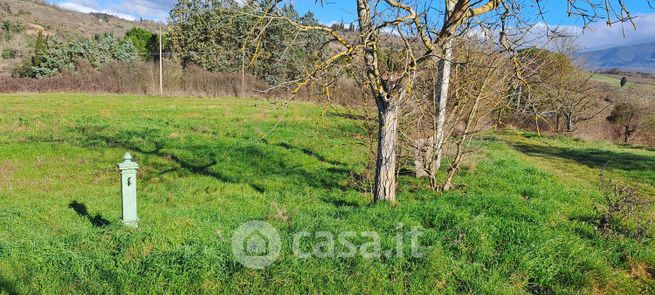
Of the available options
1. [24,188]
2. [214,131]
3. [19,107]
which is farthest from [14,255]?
[19,107]

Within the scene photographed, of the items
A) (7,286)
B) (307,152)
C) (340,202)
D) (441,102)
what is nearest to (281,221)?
(340,202)

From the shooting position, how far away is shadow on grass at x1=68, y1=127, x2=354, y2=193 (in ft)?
29.4

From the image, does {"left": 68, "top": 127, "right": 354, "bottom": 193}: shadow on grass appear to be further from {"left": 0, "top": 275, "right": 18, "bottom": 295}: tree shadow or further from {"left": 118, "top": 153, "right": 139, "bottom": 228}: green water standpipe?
{"left": 0, "top": 275, "right": 18, "bottom": 295}: tree shadow

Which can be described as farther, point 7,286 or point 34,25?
point 34,25

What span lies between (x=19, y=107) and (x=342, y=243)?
852 inches

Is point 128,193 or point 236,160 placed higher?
point 128,193

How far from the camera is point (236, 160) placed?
1072 cm

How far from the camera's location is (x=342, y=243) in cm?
412

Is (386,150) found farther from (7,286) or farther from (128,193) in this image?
(7,286)

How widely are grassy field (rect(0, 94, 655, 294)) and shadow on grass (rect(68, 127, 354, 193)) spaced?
4 centimetres

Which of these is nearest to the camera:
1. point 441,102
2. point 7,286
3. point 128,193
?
point 7,286

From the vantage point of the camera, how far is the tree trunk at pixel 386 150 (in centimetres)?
571

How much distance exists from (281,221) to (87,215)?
3064 millimetres

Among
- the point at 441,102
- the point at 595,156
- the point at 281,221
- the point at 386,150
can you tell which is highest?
the point at 441,102
